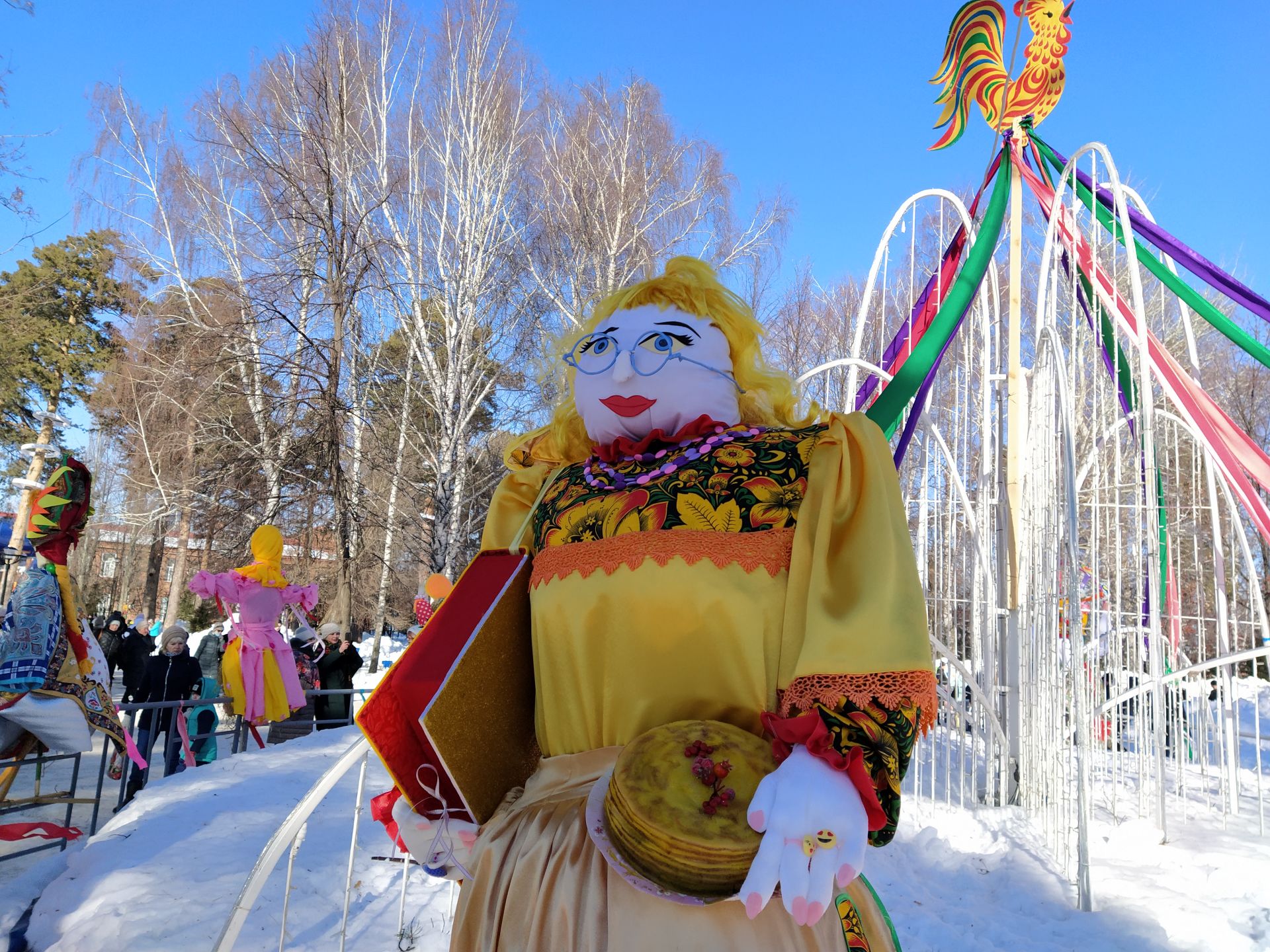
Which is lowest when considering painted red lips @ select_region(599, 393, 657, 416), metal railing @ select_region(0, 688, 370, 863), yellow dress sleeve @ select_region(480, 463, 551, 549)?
metal railing @ select_region(0, 688, 370, 863)

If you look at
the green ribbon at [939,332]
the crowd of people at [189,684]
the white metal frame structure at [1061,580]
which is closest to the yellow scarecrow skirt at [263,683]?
the crowd of people at [189,684]

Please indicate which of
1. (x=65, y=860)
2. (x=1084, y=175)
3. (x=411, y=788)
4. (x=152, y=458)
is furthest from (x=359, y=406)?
(x=411, y=788)

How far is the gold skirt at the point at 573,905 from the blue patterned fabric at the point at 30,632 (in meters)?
4.22

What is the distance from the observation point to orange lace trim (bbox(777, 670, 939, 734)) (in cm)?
131

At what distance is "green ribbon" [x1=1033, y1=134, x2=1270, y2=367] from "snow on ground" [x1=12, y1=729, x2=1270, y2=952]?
2.57 metres

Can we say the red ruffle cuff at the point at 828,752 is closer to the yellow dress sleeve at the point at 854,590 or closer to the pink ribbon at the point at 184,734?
the yellow dress sleeve at the point at 854,590

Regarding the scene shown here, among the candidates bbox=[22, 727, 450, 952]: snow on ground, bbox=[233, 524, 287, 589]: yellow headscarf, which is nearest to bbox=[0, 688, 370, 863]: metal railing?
bbox=[22, 727, 450, 952]: snow on ground

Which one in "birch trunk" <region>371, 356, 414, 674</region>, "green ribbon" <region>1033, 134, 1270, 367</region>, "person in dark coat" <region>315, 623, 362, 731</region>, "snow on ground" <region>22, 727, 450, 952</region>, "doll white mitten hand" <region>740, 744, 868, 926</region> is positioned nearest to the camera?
"doll white mitten hand" <region>740, 744, 868, 926</region>

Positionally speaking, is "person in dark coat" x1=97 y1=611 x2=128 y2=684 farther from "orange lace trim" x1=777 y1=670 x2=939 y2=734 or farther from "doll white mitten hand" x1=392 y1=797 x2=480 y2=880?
"orange lace trim" x1=777 y1=670 x2=939 y2=734

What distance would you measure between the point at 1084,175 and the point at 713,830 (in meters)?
5.24

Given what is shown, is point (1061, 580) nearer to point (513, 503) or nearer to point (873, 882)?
point (873, 882)

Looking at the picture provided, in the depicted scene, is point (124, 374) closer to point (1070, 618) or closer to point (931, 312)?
point (931, 312)

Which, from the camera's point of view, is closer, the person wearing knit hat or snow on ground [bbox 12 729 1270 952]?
snow on ground [bbox 12 729 1270 952]

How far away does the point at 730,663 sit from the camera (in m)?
1.47
